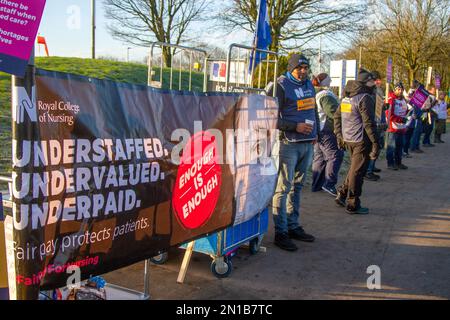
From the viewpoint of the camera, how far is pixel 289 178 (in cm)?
507

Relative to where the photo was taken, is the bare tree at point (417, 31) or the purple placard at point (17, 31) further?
the bare tree at point (417, 31)

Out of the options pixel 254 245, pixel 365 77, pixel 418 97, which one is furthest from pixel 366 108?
pixel 418 97

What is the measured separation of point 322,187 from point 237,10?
49.0ft

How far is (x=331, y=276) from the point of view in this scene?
4.41 m

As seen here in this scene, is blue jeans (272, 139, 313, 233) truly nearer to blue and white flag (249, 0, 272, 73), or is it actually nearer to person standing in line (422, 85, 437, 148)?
blue and white flag (249, 0, 272, 73)

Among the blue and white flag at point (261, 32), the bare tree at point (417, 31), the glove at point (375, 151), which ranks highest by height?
the bare tree at point (417, 31)

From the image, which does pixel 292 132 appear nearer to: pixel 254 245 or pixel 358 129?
pixel 254 245

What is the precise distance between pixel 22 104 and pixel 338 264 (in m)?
3.48

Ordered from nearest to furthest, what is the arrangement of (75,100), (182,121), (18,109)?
(18,109)
(75,100)
(182,121)

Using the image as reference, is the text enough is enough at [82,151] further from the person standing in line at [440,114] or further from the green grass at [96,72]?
the person standing in line at [440,114]

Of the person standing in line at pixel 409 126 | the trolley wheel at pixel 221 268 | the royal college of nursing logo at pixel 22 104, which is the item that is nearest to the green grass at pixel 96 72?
the person standing in line at pixel 409 126

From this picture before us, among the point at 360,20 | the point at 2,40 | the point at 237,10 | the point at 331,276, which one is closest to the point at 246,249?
the point at 331,276

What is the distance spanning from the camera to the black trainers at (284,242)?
5.07 m
